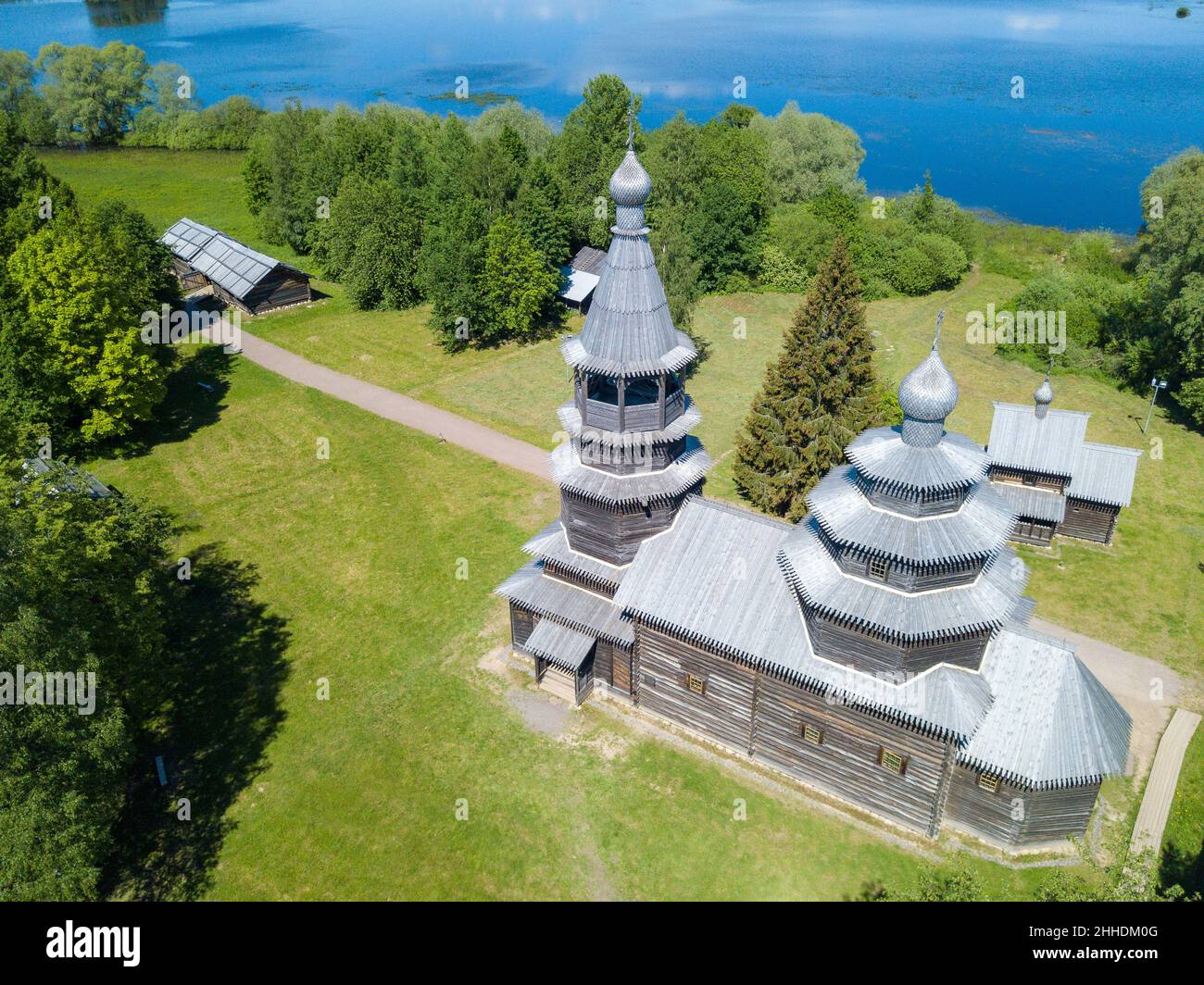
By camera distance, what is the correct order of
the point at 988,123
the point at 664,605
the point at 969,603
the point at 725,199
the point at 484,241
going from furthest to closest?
the point at 988,123
the point at 725,199
the point at 484,241
the point at 664,605
the point at 969,603

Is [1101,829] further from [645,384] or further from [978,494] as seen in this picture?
[645,384]

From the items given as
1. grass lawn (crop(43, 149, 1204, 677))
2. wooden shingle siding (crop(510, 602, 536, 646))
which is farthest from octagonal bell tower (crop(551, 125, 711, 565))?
grass lawn (crop(43, 149, 1204, 677))

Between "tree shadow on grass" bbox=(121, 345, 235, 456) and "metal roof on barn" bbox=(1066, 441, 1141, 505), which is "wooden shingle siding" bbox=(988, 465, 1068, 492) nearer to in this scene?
"metal roof on barn" bbox=(1066, 441, 1141, 505)

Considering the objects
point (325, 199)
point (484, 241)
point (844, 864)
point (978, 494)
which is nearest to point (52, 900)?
point (844, 864)

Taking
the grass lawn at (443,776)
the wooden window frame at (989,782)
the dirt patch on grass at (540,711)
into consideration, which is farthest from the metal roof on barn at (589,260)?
the wooden window frame at (989,782)

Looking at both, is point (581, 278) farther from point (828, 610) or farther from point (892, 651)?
point (892, 651)

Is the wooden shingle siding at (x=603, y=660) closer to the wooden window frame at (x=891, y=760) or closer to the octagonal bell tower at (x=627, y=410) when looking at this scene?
the octagonal bell tower at (x=627, y=410)

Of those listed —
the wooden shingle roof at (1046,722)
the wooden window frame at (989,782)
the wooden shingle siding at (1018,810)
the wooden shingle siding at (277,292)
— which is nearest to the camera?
the wooden shingle roof at (1046,722)
